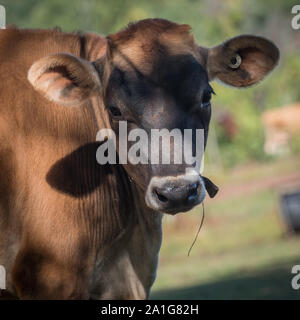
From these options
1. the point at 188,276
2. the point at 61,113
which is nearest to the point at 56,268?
the point at 61,113

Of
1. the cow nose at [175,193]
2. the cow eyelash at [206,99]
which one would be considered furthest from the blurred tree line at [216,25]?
the cow nose at [175,193]

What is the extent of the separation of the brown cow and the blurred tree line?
72.4 feet

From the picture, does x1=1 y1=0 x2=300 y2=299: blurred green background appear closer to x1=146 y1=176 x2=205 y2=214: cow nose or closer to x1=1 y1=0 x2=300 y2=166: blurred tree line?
x1=1 y1=0 x2=300 y2=166: blurred tree line

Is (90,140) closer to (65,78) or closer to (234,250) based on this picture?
(65,78)

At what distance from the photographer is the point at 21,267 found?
15.2 ft

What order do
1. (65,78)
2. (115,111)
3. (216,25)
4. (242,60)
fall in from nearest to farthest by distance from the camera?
(115,111)
(65,78)
(242,60)
(216,25)

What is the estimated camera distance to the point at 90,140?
5.04m

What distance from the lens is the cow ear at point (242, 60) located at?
5059 millimetres

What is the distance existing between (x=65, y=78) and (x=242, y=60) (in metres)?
1.39

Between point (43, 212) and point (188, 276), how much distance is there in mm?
8933

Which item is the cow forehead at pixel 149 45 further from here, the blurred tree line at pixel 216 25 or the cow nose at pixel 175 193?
the blurred tree line at pixel 216 25

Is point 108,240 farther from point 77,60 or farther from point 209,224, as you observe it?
point 209,224

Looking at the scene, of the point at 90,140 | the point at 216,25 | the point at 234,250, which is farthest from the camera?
the point at 216,25

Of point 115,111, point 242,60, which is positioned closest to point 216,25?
point 242,60
